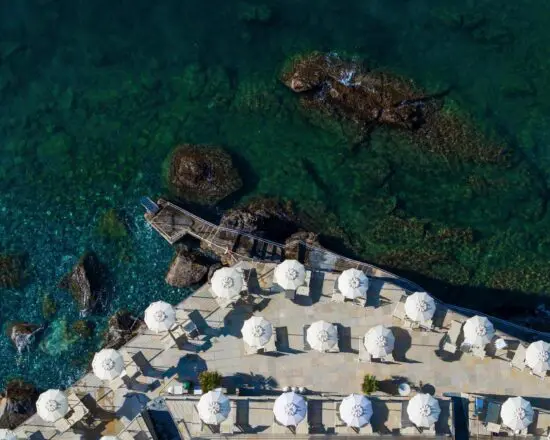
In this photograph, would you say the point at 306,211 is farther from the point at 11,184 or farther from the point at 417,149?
the point at 11,184

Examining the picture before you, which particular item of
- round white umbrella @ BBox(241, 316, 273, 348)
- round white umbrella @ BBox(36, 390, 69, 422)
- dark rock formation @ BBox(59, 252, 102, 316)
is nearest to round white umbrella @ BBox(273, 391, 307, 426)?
round white umbrella @ BBox(241, 316, 273, 348)

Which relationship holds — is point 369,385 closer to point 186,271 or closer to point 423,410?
point 423,410

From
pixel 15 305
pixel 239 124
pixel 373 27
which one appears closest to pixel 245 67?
pixel 239 124

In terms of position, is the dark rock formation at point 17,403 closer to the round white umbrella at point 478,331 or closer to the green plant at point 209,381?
the green plant at point 209,381

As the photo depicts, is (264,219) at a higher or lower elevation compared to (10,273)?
higher

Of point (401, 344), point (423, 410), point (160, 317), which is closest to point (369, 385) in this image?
point (401, 344)

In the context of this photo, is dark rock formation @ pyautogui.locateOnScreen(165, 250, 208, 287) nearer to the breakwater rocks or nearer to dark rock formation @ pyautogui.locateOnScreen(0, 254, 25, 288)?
dark rock formation @ pyautogui.locateOnScreen(0, 254, 25, 288)
